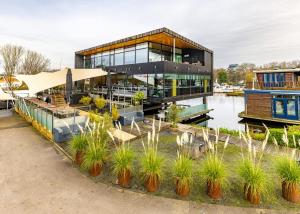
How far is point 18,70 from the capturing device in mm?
35156

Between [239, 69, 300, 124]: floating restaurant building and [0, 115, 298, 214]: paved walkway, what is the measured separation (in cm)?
1941

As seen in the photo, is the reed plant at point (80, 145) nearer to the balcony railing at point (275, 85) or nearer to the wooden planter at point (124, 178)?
the wooden planter at point (124, 178)

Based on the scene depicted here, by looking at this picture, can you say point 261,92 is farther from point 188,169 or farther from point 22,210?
point 22,210

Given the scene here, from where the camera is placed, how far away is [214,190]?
204 inches

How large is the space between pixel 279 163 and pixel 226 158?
9.29 ft

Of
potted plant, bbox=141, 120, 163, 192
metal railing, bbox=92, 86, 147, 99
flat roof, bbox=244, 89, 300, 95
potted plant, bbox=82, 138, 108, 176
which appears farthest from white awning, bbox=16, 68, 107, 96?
flat roof, bbox=244, 89, 300, 95

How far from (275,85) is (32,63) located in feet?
135

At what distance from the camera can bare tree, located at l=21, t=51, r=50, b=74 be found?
37.3 m

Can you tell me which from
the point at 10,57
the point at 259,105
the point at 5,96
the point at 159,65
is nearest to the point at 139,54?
the point at 159,65

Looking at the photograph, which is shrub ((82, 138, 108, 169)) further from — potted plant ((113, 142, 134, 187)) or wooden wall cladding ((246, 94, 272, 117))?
wooden wall cladding ((246, 94, 272, 117))

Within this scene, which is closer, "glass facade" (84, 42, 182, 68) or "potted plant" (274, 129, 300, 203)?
"potted plant" (274, 129, 300, 203)

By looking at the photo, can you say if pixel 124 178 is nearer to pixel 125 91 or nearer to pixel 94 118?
pixel 94 118

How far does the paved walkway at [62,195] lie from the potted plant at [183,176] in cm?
28

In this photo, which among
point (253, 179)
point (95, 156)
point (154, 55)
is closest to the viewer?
point (253, 179)
